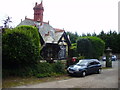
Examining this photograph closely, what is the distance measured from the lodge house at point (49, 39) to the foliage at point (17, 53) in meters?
6.78

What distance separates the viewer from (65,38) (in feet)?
93.0

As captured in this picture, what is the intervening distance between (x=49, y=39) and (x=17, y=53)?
13.3 metres

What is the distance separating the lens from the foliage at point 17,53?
38.0 feet

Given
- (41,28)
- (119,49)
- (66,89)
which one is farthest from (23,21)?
(119,49)

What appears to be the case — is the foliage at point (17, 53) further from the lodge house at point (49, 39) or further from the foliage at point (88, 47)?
the foliage at point (88, 47)

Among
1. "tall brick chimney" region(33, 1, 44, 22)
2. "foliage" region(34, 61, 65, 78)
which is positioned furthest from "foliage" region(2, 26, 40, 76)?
"tall brick chimney" region(33, 1, 44, 22)

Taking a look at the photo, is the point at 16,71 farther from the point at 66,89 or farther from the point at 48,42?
the point at 48,42

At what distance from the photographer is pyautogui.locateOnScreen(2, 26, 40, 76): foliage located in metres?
11.6

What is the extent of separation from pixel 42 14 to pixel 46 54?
1117 cm

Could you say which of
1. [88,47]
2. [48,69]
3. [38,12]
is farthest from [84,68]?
[38,12]

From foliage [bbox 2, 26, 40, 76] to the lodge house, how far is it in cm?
678

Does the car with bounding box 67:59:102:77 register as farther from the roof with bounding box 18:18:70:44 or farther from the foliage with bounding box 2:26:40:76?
the roof with bounding box 18:18:70:44

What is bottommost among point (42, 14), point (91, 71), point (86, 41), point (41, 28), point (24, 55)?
point (91, 71)

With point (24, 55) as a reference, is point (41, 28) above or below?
above
